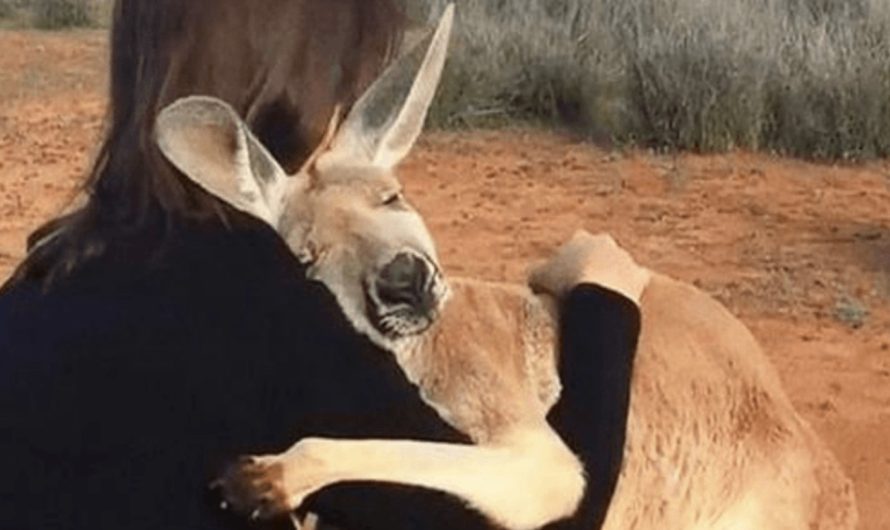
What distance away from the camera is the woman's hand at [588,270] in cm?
289

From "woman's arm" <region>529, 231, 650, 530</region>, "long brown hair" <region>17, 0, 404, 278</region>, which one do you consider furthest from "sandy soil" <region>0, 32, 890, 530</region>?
"long brown hair" <region>17, 0, 404, 278</region>

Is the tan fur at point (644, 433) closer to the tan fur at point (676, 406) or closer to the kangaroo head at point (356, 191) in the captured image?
the tan fur at point (676, 406)

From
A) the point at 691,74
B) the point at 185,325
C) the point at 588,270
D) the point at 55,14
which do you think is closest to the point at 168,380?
the point at 185,325

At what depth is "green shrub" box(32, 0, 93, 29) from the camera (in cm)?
2172

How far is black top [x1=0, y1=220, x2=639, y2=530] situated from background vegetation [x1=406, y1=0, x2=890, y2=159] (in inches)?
421

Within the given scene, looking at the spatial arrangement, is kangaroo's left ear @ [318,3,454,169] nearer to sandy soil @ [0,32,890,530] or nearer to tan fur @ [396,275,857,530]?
tan fur @ [396,275,857,530]

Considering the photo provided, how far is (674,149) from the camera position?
13.0 meters

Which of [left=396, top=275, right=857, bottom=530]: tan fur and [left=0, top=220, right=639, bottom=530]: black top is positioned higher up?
[left=0, top=220, right=639, bottom=530]: black top

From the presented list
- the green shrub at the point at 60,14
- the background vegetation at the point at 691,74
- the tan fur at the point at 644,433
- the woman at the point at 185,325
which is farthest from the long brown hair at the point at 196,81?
the green shrub at the point at 60,14

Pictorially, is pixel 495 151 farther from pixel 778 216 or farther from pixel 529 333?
pixel 529 333

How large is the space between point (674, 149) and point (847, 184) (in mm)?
1380

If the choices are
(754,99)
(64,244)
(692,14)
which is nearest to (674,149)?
(754,99)

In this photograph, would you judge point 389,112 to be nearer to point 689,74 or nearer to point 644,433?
point 644,433

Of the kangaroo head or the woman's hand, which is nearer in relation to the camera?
the kangaroo head
